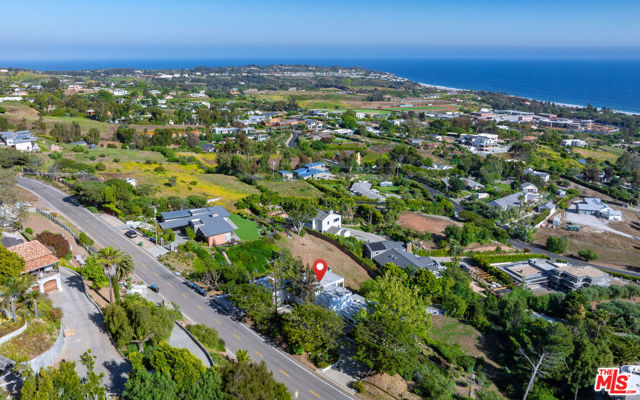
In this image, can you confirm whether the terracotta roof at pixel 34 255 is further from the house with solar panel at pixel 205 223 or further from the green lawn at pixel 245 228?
the green lawn at pixel 245 228

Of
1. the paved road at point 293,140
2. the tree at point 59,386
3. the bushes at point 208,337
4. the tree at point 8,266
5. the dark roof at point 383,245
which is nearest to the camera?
the tree at point 59,386

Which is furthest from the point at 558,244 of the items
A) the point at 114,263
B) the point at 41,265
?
the point at 41,265

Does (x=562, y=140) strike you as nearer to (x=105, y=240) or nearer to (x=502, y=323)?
(x=502, y=323)

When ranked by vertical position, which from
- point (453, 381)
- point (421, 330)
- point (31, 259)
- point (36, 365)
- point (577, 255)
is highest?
point (31, 259)

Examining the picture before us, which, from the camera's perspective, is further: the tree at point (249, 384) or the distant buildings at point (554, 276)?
the distant buildings at point (554, 276)

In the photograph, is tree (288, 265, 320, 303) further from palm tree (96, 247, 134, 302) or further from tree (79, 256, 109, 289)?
tree (79, 256, 109, 289)

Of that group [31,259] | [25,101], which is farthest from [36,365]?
[25,101]

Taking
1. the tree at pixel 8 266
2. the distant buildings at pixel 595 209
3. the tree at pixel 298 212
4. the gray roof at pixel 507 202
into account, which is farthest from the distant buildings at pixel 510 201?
the tree at pixel 8 266

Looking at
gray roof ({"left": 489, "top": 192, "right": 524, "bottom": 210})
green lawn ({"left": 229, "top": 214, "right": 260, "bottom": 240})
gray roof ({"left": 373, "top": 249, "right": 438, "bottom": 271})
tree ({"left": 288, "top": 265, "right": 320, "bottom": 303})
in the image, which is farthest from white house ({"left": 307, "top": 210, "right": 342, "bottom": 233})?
gray roof ({"left": 489, "top": 192, "right": 524, "bottom": 210})
